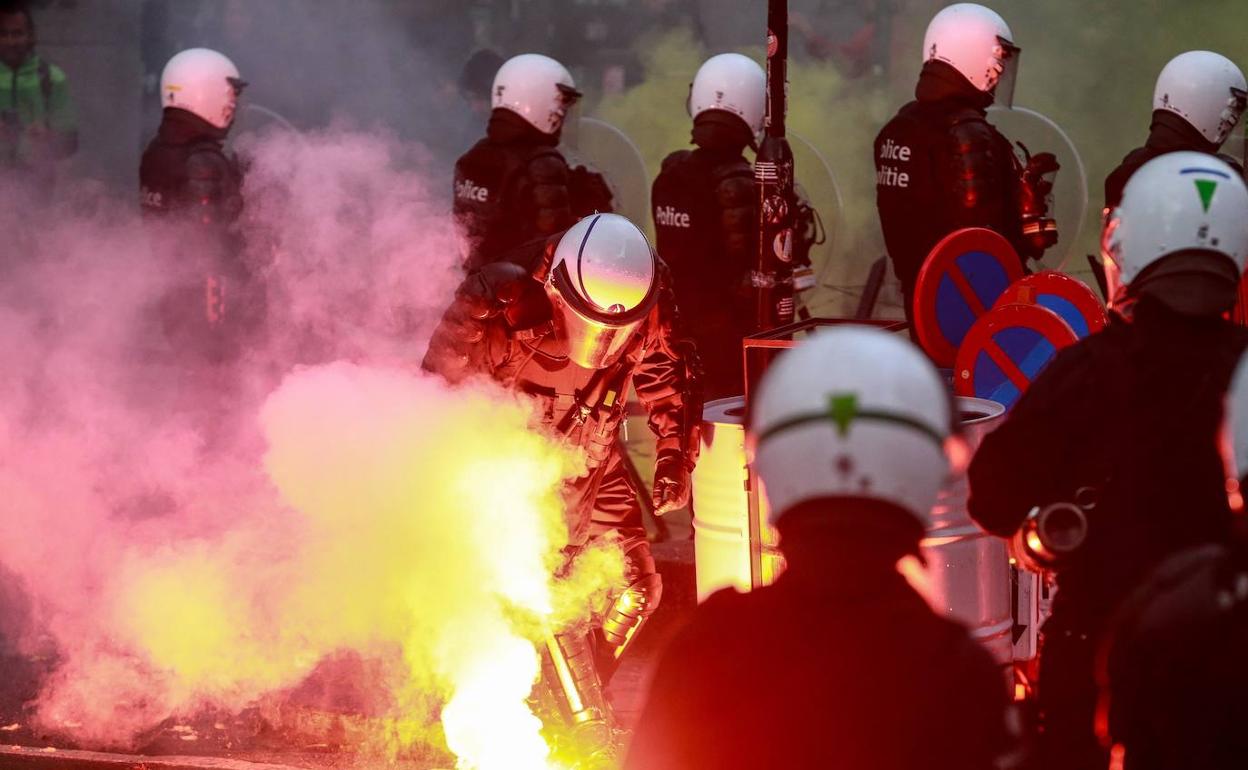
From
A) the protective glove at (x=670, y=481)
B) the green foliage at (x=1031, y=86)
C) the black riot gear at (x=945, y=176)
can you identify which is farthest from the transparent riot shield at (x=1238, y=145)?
the protective glove at (x=670, y=481)

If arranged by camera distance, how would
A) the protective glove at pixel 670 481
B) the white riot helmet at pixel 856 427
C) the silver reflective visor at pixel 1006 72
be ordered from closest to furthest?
the white riot helmet at pixel 856 427
the protective glove at pixel 670 481
the silver reflective visor at pixel 1006 72

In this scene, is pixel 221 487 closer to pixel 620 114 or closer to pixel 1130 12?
pixel 620 114

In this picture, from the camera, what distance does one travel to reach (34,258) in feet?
37.5

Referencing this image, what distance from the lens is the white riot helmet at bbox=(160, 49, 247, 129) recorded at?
9867 millimetres

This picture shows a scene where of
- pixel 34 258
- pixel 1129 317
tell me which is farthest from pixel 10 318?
pixel 1129 317

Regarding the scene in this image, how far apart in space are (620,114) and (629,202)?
1.78ft

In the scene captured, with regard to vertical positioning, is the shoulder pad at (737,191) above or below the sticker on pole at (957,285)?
above

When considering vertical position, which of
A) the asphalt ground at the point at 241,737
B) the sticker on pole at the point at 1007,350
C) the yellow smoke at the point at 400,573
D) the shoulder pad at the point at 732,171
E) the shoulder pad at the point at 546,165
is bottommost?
the asphalt ground at the point at 241,737

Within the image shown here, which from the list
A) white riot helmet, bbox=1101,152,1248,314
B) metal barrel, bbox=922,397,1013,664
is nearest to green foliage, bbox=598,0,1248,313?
metal barrel, bbox=922,397,1013,664

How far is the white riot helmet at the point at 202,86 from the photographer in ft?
32.4

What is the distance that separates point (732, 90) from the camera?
821 centimetres

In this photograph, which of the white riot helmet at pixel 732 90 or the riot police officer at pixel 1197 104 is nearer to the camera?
the riot police officer at pixel 1197 104

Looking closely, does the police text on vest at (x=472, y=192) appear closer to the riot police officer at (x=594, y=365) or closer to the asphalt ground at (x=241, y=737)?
the riot police officer at (x=594, y=365)

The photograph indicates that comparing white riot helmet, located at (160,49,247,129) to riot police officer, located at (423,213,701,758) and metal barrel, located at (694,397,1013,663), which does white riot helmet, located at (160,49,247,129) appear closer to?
riot police officer, located at (423,213,701,758)
